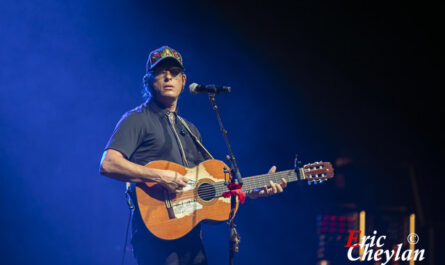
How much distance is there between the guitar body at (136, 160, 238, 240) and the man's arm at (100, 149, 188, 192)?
0.18 ft

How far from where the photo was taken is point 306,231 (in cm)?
534

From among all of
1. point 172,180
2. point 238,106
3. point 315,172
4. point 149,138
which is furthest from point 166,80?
point 238,106

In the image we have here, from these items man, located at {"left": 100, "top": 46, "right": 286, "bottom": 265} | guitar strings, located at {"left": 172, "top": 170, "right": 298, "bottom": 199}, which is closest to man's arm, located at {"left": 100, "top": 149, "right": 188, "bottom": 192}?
man, located at {"left": 100, "top": 46, "right": 286, "bottom": 265}

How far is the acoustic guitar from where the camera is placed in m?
2.71

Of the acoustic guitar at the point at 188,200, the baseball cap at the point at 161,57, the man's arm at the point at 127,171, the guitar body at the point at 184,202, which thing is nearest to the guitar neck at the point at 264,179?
the acoustic guitar at the point at 188,200

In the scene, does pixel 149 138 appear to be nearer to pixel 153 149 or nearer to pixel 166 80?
pixel 153 149

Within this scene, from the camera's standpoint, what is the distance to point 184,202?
2893mm

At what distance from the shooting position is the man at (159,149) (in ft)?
8.88

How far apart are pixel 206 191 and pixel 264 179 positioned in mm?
589

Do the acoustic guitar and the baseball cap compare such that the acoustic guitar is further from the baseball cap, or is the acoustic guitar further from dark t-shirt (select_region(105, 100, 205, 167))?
the baseball cap

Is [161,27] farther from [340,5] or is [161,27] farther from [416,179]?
[416,179]

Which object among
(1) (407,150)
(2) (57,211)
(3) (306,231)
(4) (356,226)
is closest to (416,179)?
(1) (407,150)

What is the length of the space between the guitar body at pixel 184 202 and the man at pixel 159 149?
64 millimetres

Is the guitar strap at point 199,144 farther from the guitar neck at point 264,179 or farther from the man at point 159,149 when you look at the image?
the guitar neck at point 264,179
